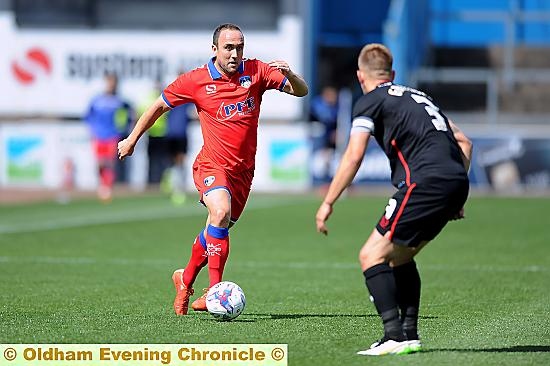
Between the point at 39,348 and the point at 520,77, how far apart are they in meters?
26.4

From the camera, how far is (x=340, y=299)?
10.3 meters

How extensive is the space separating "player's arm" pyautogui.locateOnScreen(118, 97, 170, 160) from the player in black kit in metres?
2.34

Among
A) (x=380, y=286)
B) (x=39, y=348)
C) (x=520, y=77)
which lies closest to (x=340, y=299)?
(x=380, y=286)

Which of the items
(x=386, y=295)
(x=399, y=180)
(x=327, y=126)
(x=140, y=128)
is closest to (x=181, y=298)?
(x=140, y=128)

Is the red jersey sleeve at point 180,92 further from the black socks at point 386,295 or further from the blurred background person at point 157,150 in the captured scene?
the blurred background person at point 157,150

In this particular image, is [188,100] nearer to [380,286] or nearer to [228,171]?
[228,171]

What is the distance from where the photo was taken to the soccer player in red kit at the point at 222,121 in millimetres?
9008

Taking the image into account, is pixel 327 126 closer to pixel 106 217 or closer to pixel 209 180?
pixel 106 217

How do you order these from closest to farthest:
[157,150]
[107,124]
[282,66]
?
[282,66] < [107,124] < [157,150]

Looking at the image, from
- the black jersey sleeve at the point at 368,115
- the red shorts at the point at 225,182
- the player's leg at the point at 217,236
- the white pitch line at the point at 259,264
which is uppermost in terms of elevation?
the black jersey sleeve at the point at 368,115

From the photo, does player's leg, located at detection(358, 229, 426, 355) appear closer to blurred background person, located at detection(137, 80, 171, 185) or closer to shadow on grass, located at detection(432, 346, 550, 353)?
shadow on grass, located at detection(432, 346, 550, 353)

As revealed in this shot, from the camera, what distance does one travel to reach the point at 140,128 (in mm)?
9094

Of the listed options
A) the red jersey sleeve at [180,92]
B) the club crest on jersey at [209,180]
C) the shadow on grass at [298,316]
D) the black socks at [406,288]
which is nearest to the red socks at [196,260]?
the club crest on jersey at [209,180]

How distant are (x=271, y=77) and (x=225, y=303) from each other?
191 centimetres
